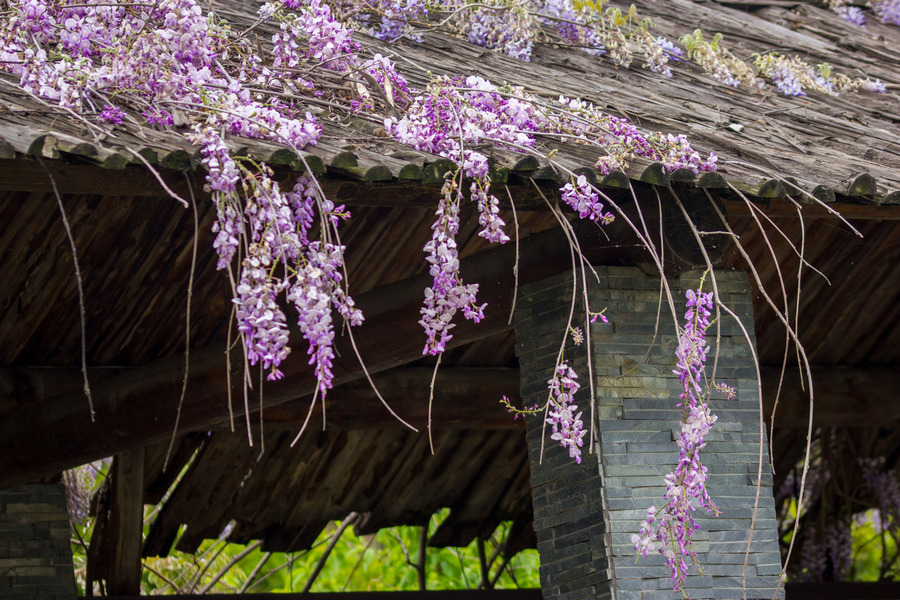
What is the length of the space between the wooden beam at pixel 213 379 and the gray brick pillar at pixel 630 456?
0.08 metres

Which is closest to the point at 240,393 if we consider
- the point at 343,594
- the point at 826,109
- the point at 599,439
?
the point at 599,439

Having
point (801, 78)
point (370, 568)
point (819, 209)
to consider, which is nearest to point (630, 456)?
point (819, 209)

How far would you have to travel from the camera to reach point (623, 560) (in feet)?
8.86

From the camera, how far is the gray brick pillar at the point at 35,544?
4020mm

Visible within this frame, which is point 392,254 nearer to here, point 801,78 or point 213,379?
point 213,379

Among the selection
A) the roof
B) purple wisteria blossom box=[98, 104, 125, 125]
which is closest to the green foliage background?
the roof

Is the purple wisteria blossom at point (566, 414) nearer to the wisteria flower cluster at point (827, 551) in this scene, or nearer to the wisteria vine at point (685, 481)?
the wisteria vine at point (685, 481)

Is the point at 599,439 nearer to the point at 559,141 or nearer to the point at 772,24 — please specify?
the point at 559,141

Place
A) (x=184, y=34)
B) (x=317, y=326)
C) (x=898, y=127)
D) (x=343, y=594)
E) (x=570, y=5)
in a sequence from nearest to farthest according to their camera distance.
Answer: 1. (x=317, y=326)
2. (x=184, y=34)
3. (x=898, y=127)
4. (x=570, y=5)
5. (x=343, y=594)

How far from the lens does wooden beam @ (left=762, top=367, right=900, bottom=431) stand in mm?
4711

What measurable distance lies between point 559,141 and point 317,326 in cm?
93

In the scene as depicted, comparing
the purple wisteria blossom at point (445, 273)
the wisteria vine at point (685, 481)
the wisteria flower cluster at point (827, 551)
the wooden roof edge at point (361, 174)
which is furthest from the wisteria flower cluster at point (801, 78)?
the wisteria flower cluster at point (827, 551)

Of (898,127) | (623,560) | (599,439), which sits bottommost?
(623,560)

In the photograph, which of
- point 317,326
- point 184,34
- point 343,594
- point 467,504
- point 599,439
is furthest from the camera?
point 467,504
